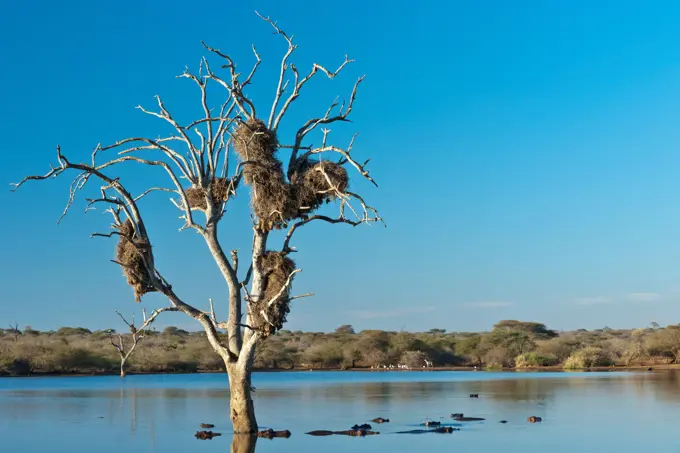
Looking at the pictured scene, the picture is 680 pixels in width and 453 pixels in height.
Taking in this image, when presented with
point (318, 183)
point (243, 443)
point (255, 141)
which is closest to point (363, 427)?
point (243, 443)

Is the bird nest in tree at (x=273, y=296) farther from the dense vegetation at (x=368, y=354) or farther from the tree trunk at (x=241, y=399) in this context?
the dense vegetation at (x=368, y=354)

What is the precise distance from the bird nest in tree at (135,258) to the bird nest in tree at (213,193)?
1237mm

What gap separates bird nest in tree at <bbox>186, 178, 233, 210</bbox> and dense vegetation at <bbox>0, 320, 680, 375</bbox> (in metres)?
A: 33.8

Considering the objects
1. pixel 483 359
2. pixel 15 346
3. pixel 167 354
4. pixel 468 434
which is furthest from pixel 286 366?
pixel 468 434

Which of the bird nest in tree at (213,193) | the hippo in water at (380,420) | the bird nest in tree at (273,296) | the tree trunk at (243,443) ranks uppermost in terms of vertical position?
the bird nest in tree at (213,193)

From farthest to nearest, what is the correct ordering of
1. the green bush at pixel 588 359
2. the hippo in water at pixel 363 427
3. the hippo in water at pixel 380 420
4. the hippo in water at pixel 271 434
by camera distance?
1. the green bush at pixel 588 359
2. the hippo in water at pixel 380 420
3. the hippo in water at pixel 363 427
4. the hippo in water at pixel 271 434

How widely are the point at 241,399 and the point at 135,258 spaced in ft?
11.1

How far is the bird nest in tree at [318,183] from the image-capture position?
17.1 metres

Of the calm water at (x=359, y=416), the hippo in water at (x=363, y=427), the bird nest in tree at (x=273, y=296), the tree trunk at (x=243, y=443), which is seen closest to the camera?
the tree trunk at (x=243, y=443)

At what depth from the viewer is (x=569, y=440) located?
16.8 metres

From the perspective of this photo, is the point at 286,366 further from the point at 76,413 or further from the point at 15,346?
the point at 76,413

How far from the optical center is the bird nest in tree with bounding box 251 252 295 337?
16.9 meters

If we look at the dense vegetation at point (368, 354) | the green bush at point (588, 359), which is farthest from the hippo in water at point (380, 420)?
the green bush at point (588, 359)

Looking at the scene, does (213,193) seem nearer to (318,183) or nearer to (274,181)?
(274,181)
